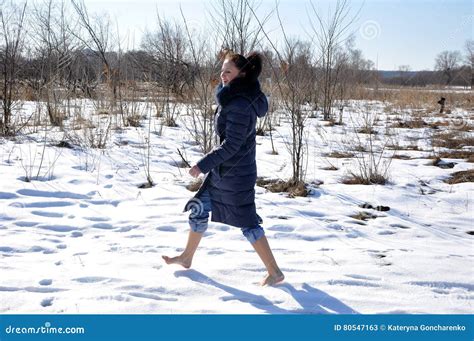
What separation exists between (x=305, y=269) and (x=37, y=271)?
5.45ft

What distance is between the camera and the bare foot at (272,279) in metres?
2.42

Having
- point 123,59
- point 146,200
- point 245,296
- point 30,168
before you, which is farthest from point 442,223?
point 123,59

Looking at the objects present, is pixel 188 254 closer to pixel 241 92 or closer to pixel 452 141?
pixel 241 92

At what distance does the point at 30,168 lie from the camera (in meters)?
4.67

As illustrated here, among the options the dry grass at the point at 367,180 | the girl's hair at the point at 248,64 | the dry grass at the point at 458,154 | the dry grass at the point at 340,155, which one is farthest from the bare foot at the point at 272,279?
the dry grass at the point at 458,154

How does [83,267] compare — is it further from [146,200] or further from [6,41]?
[6,41]

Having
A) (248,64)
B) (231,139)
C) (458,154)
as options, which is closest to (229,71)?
(248,64)

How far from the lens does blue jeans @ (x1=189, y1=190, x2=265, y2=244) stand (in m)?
2.42

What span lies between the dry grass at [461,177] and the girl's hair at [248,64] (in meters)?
3.48

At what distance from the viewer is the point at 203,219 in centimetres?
258

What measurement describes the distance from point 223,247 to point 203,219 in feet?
1.82

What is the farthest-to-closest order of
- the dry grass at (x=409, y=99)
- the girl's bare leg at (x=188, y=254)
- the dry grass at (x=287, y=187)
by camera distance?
the dry grass at (x=409, y=99) < the dry grass at (x=287, y=187) < the girl's bare leg at (x=188, y=254)

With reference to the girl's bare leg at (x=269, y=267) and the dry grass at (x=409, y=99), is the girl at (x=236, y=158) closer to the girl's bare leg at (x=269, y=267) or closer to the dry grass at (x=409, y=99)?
the girl's bare leg at (x=269, y=267)
